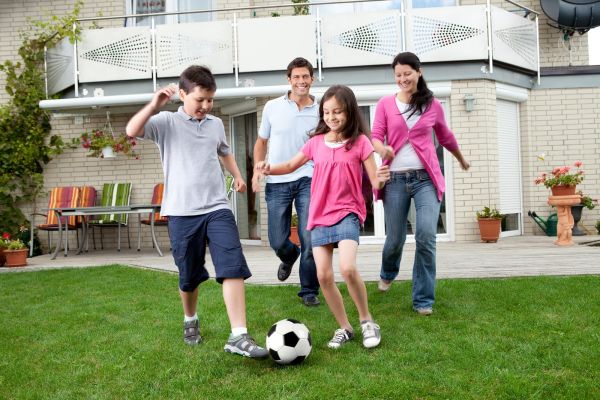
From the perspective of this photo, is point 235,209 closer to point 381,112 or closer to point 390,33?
point 390,33

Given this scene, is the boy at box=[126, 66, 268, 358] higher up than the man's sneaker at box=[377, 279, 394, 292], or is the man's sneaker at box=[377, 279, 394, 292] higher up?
the boy at box=[126, 66, 268, 358]

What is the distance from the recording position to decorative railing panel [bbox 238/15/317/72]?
10586mm

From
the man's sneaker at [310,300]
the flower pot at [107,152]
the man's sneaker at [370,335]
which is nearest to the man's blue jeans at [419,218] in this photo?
the man's sneaker at [310,300]

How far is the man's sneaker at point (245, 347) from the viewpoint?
351cm

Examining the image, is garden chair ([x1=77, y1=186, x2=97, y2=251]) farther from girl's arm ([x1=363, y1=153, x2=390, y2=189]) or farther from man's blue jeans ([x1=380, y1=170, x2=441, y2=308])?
girl's arm ([x1=363, y1=153, x2=390, y2=189])

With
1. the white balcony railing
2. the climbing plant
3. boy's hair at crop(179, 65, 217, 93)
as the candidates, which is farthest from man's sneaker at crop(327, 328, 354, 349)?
the climbing plant

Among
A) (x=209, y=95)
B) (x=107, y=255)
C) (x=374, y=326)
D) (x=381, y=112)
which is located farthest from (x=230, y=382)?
(x=107, y=255)

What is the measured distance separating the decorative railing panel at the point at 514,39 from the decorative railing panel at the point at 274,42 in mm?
2922

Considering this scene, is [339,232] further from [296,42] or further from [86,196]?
[86,196]

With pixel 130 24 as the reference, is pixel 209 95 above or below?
below

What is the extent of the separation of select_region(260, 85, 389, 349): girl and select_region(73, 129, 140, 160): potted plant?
8020 mm

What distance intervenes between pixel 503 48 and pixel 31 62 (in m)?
8.05

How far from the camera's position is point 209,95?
388 cm

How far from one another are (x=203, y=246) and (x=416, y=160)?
163 cm
